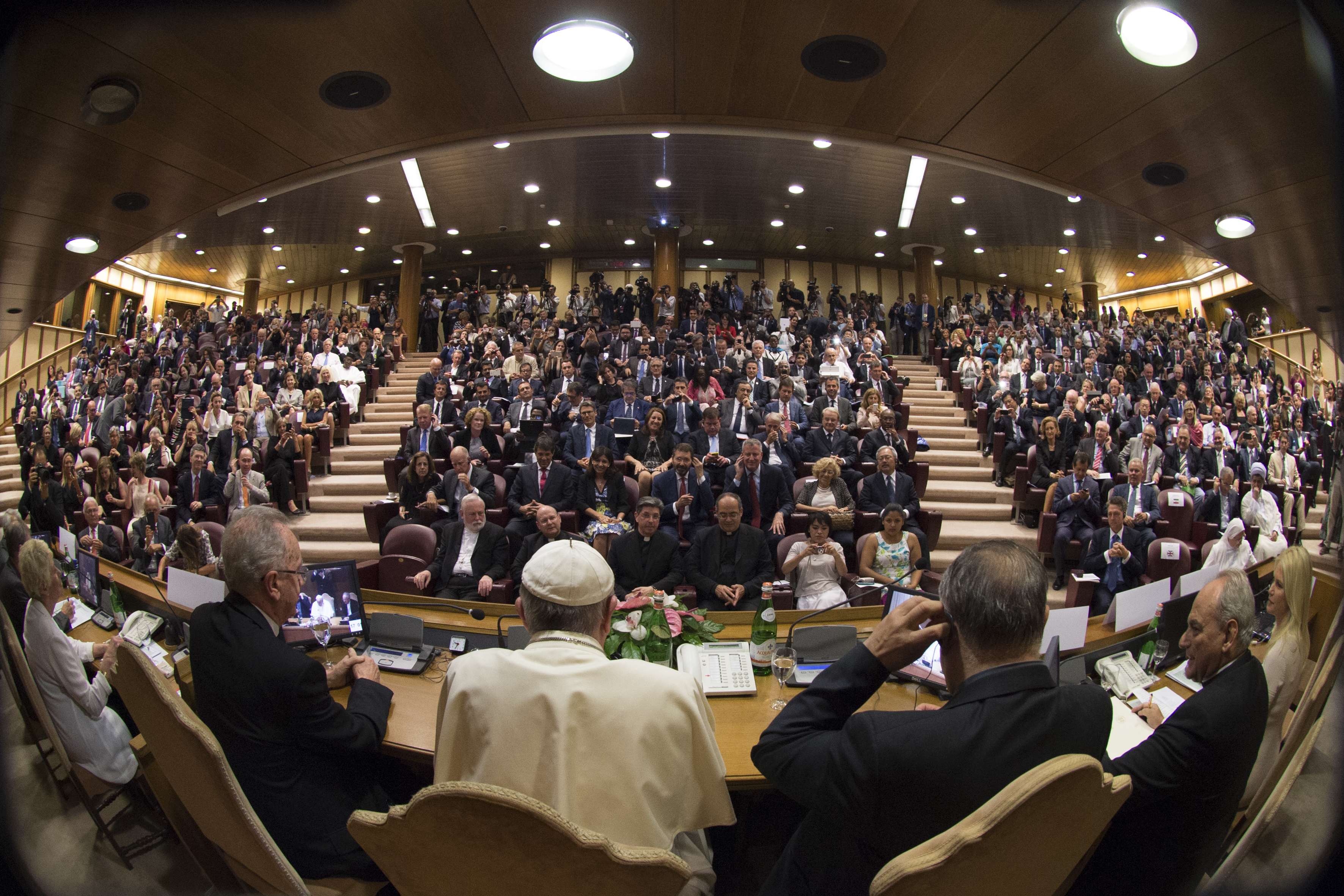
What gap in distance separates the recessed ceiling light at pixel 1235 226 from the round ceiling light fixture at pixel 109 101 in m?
3.78

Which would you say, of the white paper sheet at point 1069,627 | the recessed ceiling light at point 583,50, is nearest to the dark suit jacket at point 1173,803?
the white paper sheet at point 1069,627

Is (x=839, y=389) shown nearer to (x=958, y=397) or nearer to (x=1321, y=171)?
(x=958, y=397)

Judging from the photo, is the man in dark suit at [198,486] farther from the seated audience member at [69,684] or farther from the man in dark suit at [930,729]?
the man in dark suit at [930,729]

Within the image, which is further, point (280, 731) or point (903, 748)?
point (280, 731)

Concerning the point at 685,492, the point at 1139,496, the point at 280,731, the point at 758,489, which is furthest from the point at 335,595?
the point at 1139,496

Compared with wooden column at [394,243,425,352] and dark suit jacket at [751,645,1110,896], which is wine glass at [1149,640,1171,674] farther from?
wooden column at [394,243,425,352]

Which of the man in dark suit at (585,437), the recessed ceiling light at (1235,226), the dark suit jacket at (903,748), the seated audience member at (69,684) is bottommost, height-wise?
the seated audience member at (69,684)

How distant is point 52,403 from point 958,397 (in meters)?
10.3

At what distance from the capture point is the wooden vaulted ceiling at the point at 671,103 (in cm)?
185

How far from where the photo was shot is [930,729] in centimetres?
106

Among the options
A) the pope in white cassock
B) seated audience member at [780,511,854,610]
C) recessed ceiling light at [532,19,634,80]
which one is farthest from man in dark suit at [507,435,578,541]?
the pope in white cassock

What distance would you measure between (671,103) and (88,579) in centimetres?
319

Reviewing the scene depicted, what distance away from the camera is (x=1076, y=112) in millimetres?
2273

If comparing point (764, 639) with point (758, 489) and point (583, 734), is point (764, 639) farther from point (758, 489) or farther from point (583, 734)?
point (758, 489)
